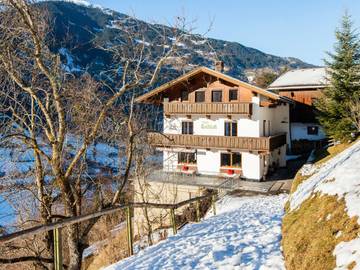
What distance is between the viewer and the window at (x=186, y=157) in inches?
1139

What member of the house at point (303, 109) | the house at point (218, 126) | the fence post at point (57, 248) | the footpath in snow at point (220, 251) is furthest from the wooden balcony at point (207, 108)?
the fence post at point (57, 248)

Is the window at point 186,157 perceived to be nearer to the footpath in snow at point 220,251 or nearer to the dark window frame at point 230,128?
the dark window frame at point 230,128

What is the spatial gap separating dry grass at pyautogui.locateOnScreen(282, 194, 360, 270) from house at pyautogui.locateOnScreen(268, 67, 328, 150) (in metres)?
29.3

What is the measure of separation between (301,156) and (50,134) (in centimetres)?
2913

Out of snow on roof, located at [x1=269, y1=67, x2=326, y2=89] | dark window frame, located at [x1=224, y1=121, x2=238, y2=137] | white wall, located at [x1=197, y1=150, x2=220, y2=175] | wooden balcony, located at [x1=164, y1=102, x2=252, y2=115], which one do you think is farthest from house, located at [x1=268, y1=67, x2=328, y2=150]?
white wall, located at [x1=197, y1=150, x2=220, y2=175]

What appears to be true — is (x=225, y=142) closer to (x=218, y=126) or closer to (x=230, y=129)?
(x=230, y=129)

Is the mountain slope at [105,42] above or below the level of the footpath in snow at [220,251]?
above

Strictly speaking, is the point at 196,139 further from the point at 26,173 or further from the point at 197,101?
the point at 26,173

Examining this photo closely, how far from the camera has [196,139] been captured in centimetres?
2759

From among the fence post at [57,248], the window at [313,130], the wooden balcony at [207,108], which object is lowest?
the fence post at [57,248]

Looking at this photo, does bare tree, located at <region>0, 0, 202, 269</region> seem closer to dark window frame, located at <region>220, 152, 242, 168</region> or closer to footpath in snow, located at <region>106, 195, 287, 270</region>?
footpath in snow, located at <region>106, 195, 287, 270</region>

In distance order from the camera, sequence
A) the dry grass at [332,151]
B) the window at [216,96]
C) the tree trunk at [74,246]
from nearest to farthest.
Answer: the tree trunk at [74,246] → the dry grass at [332,151] → the window at [216,96]

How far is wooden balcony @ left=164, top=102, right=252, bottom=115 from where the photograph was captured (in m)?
26.0

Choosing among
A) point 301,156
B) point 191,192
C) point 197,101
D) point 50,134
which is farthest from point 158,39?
point 301,156
